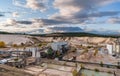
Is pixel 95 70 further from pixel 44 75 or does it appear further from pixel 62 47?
pixel 62 47

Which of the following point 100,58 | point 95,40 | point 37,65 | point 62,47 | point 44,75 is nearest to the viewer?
point 44,75

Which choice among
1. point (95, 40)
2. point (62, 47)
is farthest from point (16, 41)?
point (95, 40)

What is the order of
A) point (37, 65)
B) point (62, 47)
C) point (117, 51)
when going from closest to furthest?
1. point (37, 65)
2. point (117, 51)
3. point (62, 47)

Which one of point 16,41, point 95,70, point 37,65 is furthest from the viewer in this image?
point 16,41

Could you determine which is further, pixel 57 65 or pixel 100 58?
pixel 100 58

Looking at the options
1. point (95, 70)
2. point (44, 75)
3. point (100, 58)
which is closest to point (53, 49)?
point (100, 58)

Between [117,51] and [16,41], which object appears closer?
[117,51]

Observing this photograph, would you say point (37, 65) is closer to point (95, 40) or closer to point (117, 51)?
point (117, 51)

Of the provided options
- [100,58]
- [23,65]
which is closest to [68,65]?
[23,65]

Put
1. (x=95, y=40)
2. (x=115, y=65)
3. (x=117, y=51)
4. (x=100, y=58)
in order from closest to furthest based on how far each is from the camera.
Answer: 1. (x=115, y=65)
2. (x=100, y=58)
3. (x=117, y=51)
4. (x=95, y=40)
